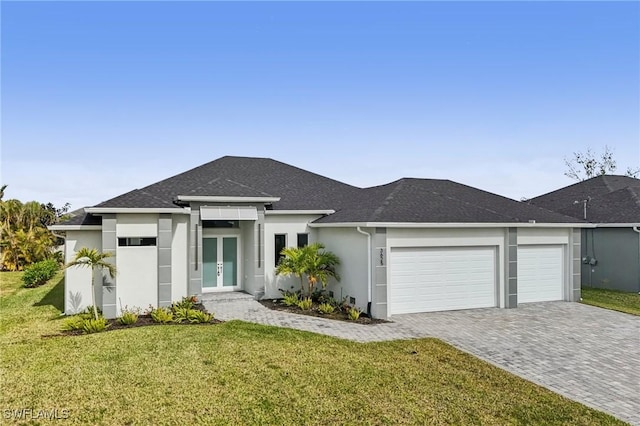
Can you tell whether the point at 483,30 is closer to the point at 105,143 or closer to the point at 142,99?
the point at 142,99

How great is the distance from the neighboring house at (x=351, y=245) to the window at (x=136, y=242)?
0.04 m

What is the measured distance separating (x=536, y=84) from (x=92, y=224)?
884 inches

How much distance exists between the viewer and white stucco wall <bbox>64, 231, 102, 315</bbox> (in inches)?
620

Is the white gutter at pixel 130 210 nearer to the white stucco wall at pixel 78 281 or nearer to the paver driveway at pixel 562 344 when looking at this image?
the white stucco wall at pixel 78 281

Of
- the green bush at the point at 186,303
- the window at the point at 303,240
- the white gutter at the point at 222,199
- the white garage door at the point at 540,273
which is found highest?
the white gutter at the point at 222,199

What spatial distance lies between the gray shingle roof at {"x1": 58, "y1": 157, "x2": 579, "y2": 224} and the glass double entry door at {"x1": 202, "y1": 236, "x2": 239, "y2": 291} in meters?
2.72

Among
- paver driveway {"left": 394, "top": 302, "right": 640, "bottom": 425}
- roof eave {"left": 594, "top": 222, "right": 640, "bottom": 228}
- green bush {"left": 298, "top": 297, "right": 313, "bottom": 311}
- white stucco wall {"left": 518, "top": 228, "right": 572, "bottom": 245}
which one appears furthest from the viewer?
roof eave {"left": 594, "top": 222, "right": 640, "bottom": 228}

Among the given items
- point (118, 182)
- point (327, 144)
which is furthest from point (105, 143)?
point (327, 144)

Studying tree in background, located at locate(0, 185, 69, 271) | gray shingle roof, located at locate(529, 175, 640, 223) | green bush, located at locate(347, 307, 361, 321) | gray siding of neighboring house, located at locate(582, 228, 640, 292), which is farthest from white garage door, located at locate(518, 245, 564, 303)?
tree in background, located at locate(0, 185, 69, 271)

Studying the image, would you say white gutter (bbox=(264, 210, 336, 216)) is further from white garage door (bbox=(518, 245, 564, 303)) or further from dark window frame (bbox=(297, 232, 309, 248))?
white garage door (bbox=(518, 245, 564, 303))

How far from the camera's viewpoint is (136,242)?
15.4 meters

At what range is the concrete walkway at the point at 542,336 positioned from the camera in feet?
28.4

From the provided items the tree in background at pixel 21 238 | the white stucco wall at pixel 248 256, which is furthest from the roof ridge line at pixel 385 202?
the tree in background at pixel 21 238

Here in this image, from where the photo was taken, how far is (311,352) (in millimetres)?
10602
